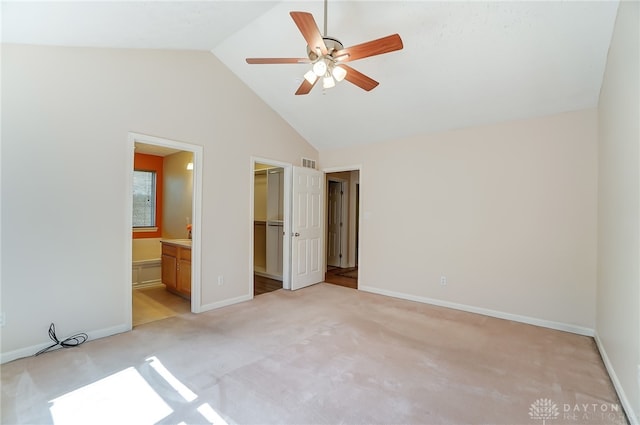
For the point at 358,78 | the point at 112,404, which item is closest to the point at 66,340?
the point at 112,404

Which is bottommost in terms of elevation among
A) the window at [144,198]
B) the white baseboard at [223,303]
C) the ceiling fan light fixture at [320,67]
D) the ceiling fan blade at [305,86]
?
the white baseboard at [223,303]

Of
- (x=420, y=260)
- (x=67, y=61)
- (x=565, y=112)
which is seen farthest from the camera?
(x=420, y=260)

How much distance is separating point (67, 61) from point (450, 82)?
149 inches

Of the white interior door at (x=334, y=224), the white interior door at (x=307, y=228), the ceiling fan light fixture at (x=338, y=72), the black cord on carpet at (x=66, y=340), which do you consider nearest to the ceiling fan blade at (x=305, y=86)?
the ceiling fan light fixture at (x=338, y=72)

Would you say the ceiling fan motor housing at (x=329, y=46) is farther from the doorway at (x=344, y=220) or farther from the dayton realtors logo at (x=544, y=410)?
the doorway at (x=344, y=220)

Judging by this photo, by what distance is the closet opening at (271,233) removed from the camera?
217 inches

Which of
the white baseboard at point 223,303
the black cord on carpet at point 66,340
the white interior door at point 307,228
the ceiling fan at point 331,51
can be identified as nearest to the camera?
the ceiling fan at point 331,51

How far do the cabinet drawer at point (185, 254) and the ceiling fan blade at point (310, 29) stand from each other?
10.1ft

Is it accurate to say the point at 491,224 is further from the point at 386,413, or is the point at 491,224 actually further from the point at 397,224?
the point at 386,413

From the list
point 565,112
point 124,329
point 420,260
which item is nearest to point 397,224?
point 420,260

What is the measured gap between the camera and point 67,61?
2.65 m

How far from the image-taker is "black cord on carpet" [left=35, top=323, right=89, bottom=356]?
2584 millimetres

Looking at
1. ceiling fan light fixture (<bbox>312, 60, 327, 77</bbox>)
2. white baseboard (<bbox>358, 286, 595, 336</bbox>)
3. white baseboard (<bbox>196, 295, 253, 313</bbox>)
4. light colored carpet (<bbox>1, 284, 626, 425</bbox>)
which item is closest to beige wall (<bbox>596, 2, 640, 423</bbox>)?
light colored carpet (<bbox>1, 284, 626, 425</bbox>)

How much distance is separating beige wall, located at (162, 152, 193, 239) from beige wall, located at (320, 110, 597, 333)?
10.1ft
